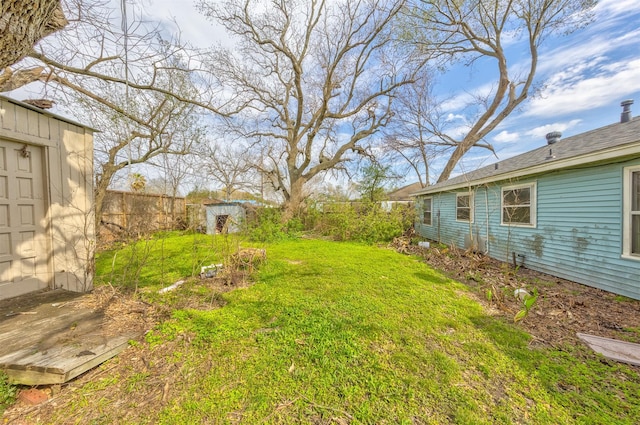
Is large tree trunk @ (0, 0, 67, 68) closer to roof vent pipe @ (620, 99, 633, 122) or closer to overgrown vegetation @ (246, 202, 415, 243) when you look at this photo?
overgrown vegetation @ (246, 202, 415, 243)

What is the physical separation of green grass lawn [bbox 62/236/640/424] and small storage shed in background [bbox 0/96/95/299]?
2.03 metres

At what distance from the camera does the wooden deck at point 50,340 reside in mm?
1778

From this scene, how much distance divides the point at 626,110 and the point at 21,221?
12019mm

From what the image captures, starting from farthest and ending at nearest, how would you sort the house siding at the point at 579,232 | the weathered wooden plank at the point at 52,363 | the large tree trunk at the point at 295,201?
1. the large tree trunk at the point at 295,201
2. the house siding at the point at 579,232
3. the weathered wooden plank at the point at 52,363

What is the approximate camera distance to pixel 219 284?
173 inches

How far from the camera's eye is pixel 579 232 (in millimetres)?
4523

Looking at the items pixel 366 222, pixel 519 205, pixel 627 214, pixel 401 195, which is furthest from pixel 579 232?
pixel 401 195

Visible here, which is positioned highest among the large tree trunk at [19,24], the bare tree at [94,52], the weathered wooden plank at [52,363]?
the bare tree at [94,52]

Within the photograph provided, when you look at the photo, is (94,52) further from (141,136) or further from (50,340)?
(141,136)

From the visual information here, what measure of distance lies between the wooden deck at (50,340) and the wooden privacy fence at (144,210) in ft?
15.8

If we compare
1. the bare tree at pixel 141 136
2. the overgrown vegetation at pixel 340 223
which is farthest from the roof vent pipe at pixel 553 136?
the bare tree at pixel 141 136

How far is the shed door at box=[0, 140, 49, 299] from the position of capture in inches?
116

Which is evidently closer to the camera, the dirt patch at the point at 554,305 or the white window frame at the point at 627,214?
the dirt patch at the point at 554,305

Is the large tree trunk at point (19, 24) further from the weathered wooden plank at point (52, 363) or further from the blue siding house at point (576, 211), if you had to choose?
the blue siding house at point (576, 211)
